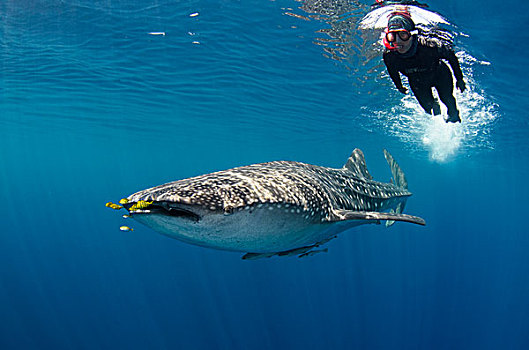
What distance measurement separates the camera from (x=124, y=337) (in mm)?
17984

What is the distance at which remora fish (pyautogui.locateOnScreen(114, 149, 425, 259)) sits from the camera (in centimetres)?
230

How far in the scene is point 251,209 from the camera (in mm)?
2537

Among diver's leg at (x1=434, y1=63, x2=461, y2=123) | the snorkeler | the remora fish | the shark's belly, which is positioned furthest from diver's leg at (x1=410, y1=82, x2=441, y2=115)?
the shark's belly

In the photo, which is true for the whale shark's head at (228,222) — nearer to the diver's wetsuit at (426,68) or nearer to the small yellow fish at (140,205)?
the small yellow fish at (140,205)

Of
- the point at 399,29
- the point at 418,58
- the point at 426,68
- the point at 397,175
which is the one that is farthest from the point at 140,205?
the point at 397,175

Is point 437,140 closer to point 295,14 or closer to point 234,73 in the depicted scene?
point 234,73

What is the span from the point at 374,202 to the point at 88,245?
36655mm

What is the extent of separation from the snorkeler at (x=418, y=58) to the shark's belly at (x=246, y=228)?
3.45m

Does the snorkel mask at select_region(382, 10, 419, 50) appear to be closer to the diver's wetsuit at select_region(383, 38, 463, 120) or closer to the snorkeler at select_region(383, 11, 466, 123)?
the snorkeler at select_region(383, 11, 466, 123)

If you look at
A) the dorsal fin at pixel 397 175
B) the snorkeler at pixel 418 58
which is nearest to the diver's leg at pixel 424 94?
the snorkeler at pixel 418 58

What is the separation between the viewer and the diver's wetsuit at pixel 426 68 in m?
5.51

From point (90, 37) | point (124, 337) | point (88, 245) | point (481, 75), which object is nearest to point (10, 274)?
point (88, 245)

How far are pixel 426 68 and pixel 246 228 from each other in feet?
16.2

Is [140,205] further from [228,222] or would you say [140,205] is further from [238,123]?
[238,123]
